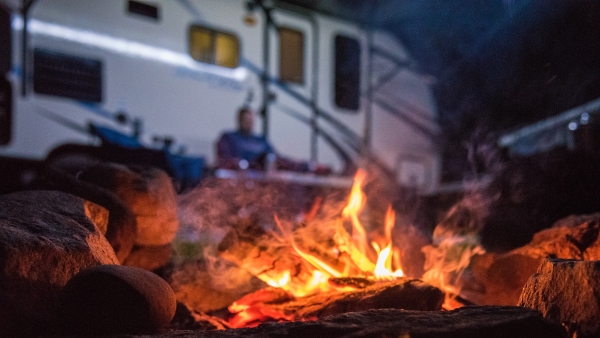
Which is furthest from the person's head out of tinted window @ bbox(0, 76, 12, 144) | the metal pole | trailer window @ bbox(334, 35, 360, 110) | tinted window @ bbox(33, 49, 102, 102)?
tinted window @ bbox(0, 76, 12, 144)

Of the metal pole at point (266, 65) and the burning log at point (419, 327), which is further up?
the metal pole at point (266, 65)

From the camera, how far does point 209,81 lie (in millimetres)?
8875

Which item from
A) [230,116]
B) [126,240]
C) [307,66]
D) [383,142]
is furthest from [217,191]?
[383,142]

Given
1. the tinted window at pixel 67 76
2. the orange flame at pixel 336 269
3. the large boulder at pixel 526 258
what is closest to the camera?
the large boulder at pixel 526 258

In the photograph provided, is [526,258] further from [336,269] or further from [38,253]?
[38,253]

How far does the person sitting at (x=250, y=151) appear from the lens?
7578mm

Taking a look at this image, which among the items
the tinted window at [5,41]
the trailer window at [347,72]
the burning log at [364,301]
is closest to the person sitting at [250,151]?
the trailer window at [347,72]

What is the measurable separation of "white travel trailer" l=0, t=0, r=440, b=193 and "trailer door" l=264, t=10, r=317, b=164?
3 centimetres

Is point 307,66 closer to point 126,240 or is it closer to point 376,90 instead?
point 376,90

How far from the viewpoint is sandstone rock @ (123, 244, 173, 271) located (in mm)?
3057

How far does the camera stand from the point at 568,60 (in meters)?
4.83

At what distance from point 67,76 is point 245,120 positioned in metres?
3.17

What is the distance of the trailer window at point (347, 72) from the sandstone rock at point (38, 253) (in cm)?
890

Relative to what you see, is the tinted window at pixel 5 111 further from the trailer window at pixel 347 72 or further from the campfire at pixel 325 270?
the trailer window at pixel 347 72
